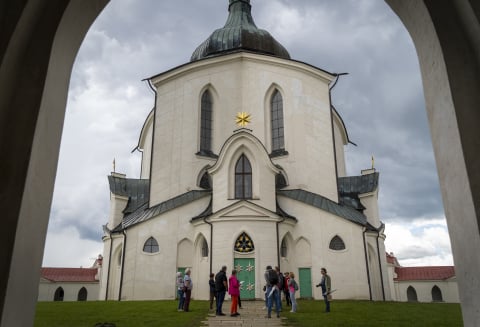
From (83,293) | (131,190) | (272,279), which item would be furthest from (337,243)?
(83,293)

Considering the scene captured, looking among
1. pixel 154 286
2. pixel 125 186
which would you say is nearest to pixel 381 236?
pixel 154 286

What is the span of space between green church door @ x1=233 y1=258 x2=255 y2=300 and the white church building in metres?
0.08

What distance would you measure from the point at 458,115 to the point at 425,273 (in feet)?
200

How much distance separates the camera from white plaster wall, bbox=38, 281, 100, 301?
180 ft

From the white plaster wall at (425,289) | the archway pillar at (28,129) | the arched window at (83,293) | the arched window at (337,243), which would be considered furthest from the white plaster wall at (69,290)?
the archway pillar at (28,129)

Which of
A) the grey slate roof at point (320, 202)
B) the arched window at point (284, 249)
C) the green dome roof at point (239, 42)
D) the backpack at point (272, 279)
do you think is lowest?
the backpack at point (272, 279)

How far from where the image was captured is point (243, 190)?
26906 mm

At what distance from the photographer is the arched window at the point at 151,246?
27406 mm

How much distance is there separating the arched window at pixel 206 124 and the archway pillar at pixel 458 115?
28.3 metres

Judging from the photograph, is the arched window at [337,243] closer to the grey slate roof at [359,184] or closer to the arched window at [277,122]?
the arched window at [277,122]

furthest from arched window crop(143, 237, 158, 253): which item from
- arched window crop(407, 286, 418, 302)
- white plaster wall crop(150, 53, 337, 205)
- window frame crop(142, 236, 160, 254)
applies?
arched window crop(407, 286, 418, 302)

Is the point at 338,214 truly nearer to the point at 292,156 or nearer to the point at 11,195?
the point at 292,156

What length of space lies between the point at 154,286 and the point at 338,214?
12.5 meters

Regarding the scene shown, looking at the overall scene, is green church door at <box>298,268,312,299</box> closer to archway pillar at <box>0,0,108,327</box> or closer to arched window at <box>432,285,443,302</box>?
archway pillar at <box>0,0,108,327</box>
